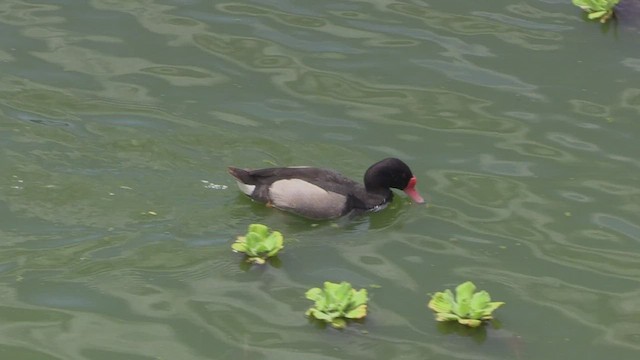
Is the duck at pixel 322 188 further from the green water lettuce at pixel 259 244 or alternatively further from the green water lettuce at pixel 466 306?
the green water lettuce at pixel 466 306

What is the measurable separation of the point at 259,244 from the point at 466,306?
146 cm

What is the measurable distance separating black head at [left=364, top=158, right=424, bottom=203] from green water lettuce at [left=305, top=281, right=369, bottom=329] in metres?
1.81

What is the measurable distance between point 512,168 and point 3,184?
382cm

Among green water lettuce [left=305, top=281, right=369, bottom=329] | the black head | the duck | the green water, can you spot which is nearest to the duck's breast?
the duck

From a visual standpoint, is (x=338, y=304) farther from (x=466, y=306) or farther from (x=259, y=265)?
(x=259, y=265)

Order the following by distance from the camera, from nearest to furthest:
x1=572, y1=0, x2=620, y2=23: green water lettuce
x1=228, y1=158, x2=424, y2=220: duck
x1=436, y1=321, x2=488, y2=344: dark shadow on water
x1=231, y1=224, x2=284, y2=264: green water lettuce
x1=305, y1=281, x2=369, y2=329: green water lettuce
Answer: x1=305, y1=281, x2=369, y2=329: green water lettuce < x1=436, y1=321, x2=488, y2=344: dark shadow on water < x1=231, y1=224, x2=284, y2=264: green water lettuce < x1=228, y1=158, x2=424, y2=220: duck < x1=572, y1=0, x2=620, y2=23: green water lettuce

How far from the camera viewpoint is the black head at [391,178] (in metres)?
9.81

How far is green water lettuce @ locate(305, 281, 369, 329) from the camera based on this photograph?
26.2 ft

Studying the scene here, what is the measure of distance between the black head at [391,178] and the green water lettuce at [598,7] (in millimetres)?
3535

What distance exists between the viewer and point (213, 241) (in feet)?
29.8

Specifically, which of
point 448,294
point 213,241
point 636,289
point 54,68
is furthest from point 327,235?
point 54,68

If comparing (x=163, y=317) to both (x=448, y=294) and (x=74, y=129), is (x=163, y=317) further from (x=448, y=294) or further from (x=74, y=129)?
(x=74, y=129)

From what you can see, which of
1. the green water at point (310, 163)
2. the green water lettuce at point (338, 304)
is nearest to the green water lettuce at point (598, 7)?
the green water at point (310, 163)

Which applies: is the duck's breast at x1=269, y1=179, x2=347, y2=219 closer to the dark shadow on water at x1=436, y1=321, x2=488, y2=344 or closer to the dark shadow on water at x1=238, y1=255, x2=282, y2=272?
the dark shadow on water at x1=238, y1=255, x2=282, y2=272
